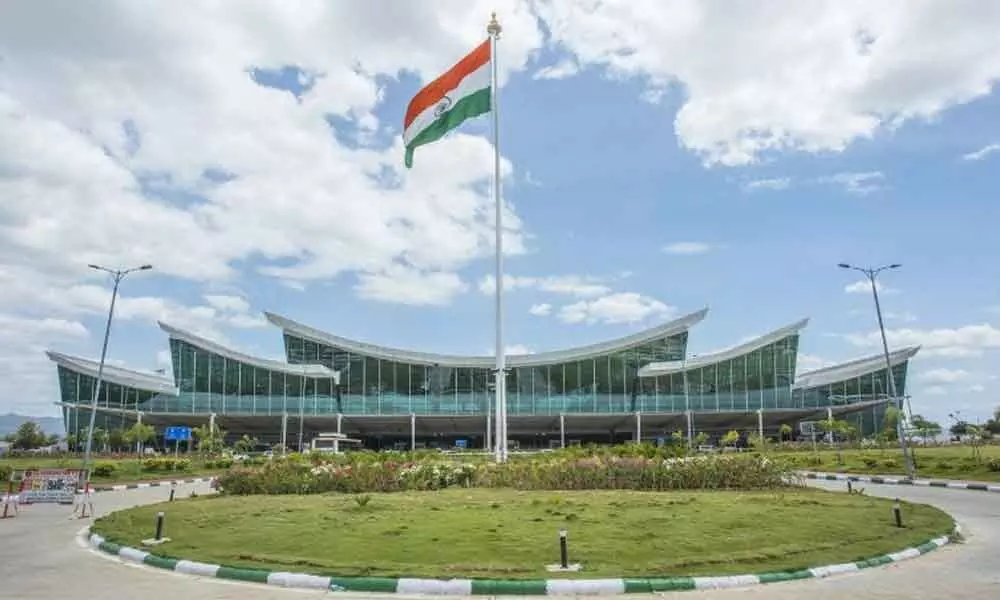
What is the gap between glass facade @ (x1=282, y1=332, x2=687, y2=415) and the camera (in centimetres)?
6544

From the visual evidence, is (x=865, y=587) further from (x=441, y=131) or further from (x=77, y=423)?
(x=77, y=423)

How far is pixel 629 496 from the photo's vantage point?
18312 mm

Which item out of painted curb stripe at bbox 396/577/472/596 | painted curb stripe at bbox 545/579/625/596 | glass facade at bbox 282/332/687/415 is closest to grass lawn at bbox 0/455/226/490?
glass facade at bbox 282/332/687/415

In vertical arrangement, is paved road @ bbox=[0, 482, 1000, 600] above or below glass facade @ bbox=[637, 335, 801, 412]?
below

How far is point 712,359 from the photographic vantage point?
66125mm

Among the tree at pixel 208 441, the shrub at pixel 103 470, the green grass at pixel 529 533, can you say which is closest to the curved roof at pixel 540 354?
→ the tree at pixel 208 441

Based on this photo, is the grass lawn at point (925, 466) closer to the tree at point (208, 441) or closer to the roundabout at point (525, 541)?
the roundabout at point (525, 541)

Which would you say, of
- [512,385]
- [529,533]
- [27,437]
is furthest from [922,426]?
[27,437]

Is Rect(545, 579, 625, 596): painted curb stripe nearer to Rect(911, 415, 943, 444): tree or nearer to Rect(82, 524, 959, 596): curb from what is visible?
Rect(82, 524, 959, 596): curb

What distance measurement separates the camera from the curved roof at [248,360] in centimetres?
6625

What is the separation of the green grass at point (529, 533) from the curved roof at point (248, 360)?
48963 mm

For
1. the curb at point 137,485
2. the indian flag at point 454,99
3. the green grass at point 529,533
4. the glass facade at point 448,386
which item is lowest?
the curb at point 137,485

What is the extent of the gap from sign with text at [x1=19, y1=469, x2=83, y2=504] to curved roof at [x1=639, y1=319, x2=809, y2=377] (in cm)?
4974

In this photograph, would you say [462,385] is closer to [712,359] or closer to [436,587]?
[712,359]
